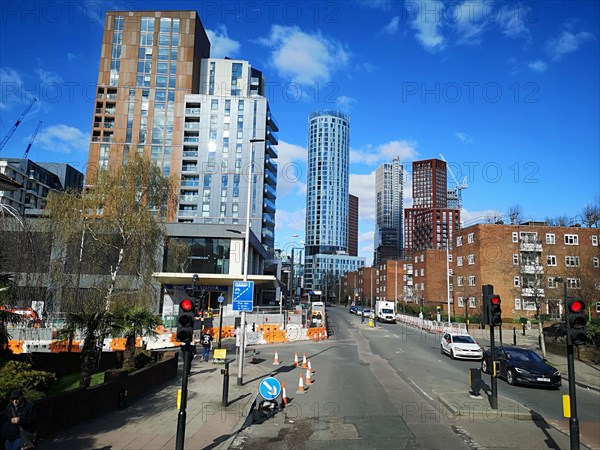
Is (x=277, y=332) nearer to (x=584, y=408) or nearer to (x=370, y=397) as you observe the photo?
(x=370, y=397)

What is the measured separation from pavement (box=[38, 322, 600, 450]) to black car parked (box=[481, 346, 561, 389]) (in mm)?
3817

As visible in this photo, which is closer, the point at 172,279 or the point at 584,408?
the point at 584,408

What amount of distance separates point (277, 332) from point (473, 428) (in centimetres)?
2681

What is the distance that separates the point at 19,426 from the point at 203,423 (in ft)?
16.7

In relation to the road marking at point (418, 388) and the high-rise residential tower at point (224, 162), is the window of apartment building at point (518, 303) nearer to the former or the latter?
the high-rise residential tower at point (224, 162)

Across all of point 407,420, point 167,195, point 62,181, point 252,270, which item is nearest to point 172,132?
point 252,270

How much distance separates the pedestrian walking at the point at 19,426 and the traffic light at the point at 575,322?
10.4 m

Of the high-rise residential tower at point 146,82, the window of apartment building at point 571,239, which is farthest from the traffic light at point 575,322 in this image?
the high-rise residential tower at point 146,82

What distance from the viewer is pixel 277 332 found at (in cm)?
3728

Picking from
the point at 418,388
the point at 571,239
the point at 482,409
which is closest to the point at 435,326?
the point at 571,239

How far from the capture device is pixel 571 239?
197ft

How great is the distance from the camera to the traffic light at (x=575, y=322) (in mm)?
9508

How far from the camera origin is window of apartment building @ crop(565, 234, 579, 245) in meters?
60.1

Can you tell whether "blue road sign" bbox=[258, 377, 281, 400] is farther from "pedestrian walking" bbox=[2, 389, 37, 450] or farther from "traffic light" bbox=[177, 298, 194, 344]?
"pedestrian walking" bbox=[2, 389, 37, 450]
